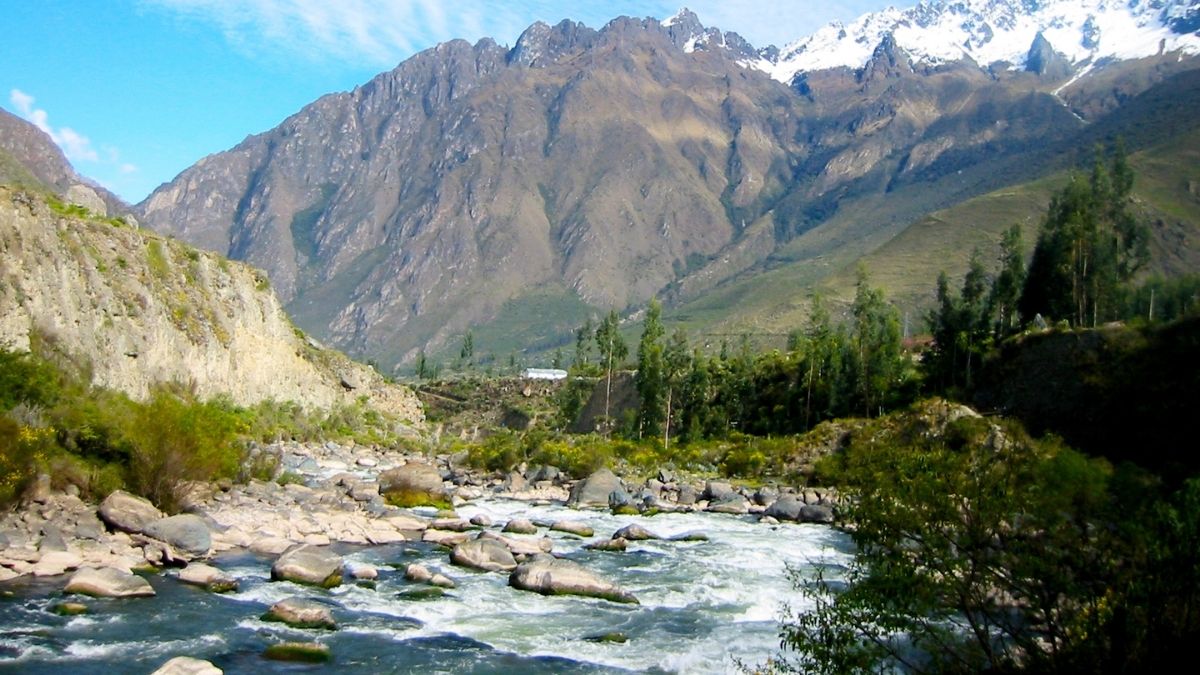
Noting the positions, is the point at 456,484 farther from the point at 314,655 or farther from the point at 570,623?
the point at 314,655

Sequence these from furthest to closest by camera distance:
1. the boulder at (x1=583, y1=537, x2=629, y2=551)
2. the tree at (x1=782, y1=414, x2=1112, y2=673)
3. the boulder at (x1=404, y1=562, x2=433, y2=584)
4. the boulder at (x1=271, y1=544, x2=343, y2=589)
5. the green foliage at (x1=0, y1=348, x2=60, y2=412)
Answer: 1. the boulder at (x1=583, y1=537, x2=629, y2=551)
2. the green foliage at (x1=0, y1=348, x2=60, y2=412)
3. the boulder at (x1=404, y1=562, x2=433, y2=584)
4. the boulder at (x1=271, y1=544, x2=343, y2=589)
5. the tree at (x1=782, y1=414, x2=1112, y2=673)

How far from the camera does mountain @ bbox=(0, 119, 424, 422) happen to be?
4884 centimetres

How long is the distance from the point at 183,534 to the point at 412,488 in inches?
703

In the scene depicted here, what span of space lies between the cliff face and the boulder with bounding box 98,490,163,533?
12.8 metres

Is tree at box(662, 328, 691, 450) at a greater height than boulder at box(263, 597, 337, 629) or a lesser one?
greater

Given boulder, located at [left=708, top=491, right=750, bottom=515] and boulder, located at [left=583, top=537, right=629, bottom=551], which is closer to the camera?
boulder, located at [left=583, top=537, right=629, bottom=551]

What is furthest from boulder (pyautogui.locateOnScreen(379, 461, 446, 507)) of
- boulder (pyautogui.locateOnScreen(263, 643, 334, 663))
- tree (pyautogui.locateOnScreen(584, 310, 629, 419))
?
tree (pyautogui.locateOnScreen(584, 310, 629, 419))

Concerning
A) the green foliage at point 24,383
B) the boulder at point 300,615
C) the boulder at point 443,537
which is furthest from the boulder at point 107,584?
the boulder at point 443,537

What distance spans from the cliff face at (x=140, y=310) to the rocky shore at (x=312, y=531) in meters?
13.0

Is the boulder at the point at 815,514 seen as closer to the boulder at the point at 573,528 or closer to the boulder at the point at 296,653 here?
the boulder at the point at 573,528

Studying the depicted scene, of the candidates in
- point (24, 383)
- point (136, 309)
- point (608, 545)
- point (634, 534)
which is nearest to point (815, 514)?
point (634, 534)

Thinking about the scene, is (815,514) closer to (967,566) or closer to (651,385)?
(967,566)

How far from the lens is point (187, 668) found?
16172 mm

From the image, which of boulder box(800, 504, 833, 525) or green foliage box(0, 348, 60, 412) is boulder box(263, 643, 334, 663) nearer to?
green foliage box(0, 348, 60, 412)
